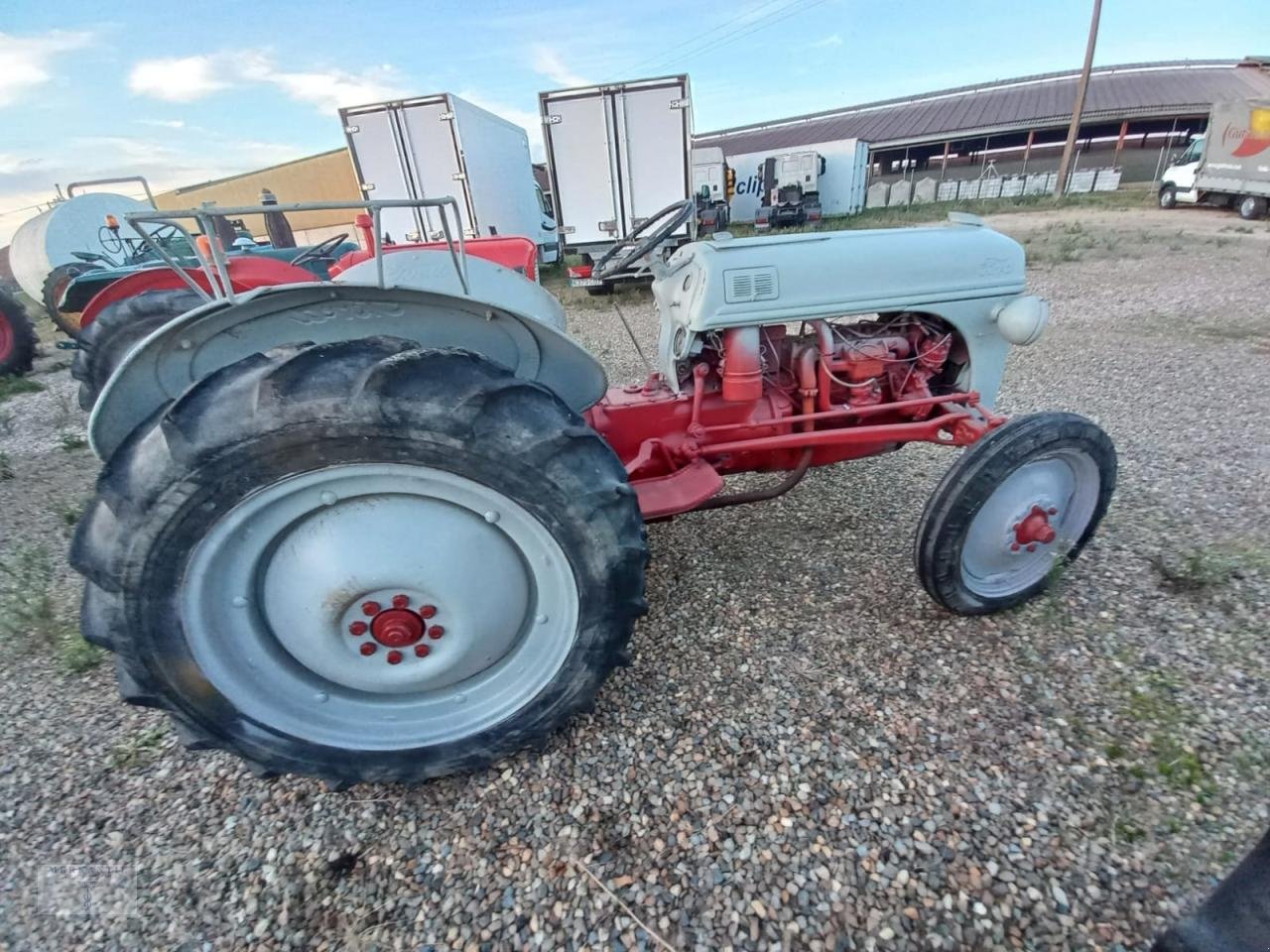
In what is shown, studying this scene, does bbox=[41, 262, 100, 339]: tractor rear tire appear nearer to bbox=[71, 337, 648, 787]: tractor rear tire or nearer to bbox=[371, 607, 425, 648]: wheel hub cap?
bbox=[71, 337, 648, 787]: tractor rear tire

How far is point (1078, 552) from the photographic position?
228cm

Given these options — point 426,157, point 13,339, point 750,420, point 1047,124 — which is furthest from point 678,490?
point 1047,124

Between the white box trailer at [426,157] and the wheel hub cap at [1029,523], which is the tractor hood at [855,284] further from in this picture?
the white box trailer at [426,157]

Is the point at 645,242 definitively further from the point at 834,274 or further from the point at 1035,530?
the point at 1035,530

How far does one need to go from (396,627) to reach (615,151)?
377 inches

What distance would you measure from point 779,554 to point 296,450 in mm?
1955

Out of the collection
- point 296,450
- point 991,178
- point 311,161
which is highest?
point 311,161

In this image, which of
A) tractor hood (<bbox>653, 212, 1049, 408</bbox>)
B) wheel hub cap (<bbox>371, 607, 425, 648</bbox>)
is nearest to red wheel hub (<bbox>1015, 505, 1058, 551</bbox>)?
tractor hood (<bbox>653, 212, 1049, 408</bbox>)

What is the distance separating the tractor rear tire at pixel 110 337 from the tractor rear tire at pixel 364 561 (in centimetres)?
243

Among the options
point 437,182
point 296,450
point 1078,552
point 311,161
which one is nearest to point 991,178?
point 437,182

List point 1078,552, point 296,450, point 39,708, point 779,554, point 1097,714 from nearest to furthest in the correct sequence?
point 296,450, point 1097,714, point 39,708, point 1078,552, point 779,554

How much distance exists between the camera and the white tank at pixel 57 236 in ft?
26.1

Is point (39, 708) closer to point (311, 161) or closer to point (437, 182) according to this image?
point (437, 182)

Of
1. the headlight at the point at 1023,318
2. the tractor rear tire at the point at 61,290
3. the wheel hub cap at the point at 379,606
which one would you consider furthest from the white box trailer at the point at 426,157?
the wheel hub cap at the point at 379,606
